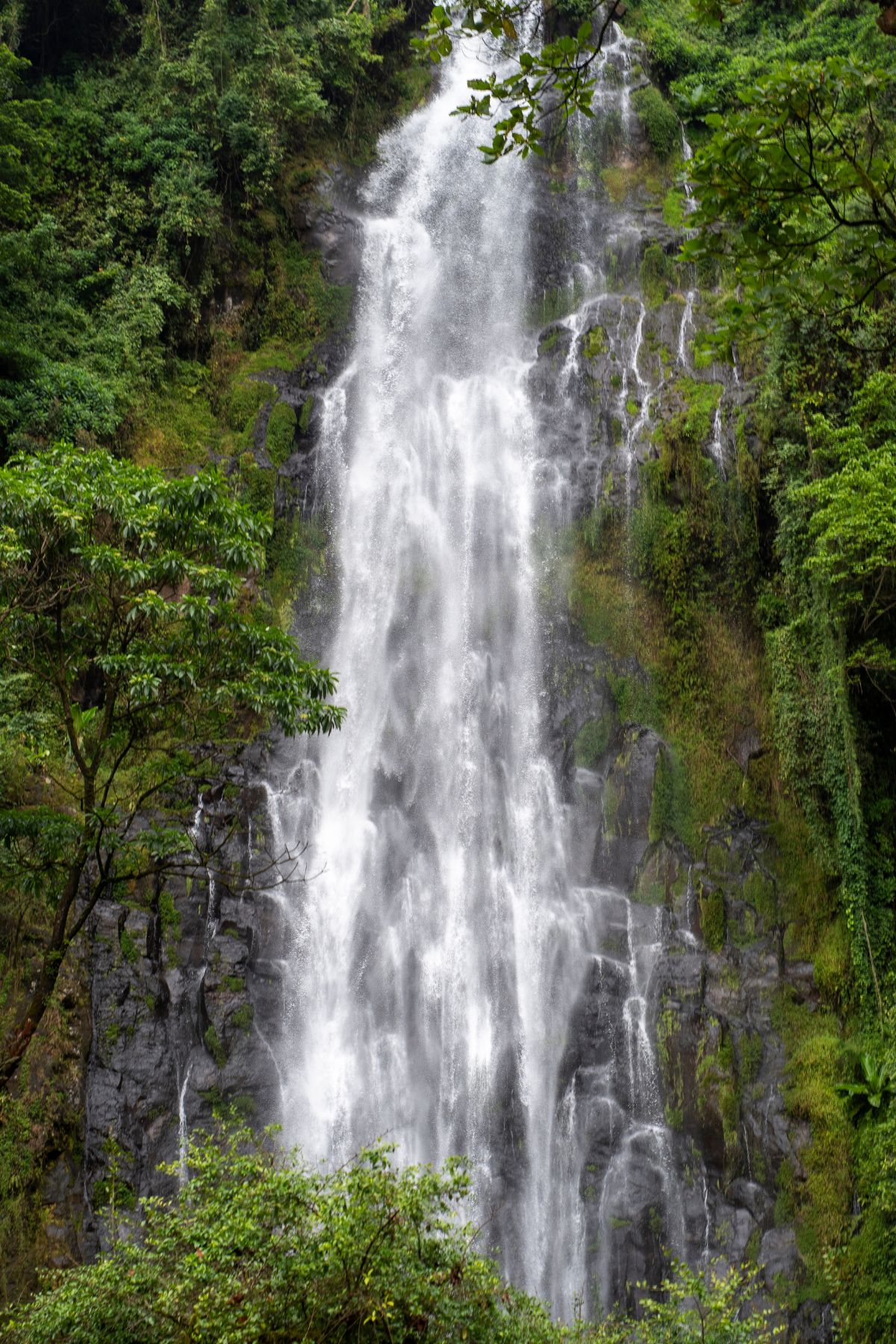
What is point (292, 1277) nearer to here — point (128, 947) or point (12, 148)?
point (128, 947)

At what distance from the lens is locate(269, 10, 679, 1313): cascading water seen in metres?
11.2

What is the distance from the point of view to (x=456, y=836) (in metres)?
13.4

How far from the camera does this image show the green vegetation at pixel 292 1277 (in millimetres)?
4805

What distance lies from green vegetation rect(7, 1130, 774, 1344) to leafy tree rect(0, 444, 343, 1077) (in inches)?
Result: 75.5

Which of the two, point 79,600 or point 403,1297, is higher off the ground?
point 79,600

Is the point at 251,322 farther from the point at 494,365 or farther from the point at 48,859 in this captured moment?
the point at 48,859

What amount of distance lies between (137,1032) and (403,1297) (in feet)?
22.5

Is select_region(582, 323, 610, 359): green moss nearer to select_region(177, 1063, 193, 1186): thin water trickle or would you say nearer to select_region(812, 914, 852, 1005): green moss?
select_region(812, 914, 852, 1005): green moss

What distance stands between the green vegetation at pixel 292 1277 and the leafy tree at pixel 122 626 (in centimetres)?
192

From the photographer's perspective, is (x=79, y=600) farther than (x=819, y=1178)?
No

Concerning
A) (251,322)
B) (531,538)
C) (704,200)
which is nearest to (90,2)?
(251,322)

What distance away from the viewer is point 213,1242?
16.5 ft

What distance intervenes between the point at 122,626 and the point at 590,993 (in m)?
7.55

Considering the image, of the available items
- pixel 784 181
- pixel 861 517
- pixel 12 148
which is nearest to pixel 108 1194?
pixel 784 181
